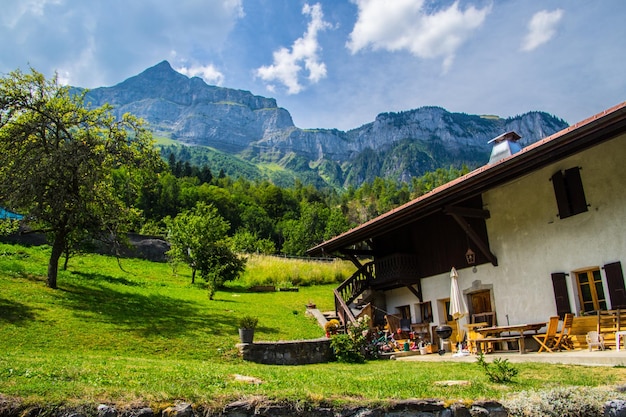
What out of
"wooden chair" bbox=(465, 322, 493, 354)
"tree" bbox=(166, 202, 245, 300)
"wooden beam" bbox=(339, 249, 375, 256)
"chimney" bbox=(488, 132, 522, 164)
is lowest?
"wooden chair" bbox=(465, 322, 493, 354)

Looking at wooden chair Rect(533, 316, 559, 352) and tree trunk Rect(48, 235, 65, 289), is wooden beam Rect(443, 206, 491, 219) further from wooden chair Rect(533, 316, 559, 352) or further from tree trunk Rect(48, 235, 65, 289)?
tree trunk Rect(48, 235, 65, 289)

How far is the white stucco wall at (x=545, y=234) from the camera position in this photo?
35.6ft

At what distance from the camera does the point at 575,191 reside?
11.6 m

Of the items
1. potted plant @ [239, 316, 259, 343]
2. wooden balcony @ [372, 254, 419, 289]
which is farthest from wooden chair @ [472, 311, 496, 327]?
potted plant @ [239, 316, 259, 343]

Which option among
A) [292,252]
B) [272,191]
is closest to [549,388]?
[292,252]

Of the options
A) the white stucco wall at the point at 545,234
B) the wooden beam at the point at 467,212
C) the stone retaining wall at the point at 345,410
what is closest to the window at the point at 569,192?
the white stucco wall at the point at 545,234

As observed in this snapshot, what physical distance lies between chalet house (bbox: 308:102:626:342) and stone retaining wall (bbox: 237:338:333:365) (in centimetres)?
327

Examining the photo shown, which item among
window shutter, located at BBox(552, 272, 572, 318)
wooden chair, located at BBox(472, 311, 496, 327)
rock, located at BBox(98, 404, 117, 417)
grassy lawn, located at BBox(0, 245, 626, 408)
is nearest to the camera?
rock, located at BBox(98, 404, 117, 417)

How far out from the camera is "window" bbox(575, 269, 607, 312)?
37.1ft

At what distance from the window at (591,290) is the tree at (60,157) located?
50.3ft

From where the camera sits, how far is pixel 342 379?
7918mm

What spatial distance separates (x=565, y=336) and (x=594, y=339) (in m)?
0.69

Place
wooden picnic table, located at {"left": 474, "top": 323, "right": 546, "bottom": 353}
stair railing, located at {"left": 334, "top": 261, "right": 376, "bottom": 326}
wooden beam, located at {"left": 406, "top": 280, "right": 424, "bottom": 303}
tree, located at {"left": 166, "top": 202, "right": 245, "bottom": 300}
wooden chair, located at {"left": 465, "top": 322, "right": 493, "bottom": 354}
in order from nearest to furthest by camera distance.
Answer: wooden picnic table, located at {"left": 474, "top": 323, "right": 546, "bottom": 353}, wooden chair, located at {"left": 465, "top": 322, "right": 493, "bottom": 354}, wooden beam, located at {"left": 406, "top": 280, "right": 424, "bottom": 303}, stair railing, located at {"left": 334, "top": 261, "right": 376, "bottom": 326}, tree, located at {"left": 166, "top": 202, "right": 245, "bottom": 300}

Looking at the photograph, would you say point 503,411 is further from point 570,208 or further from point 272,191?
point 272,191
